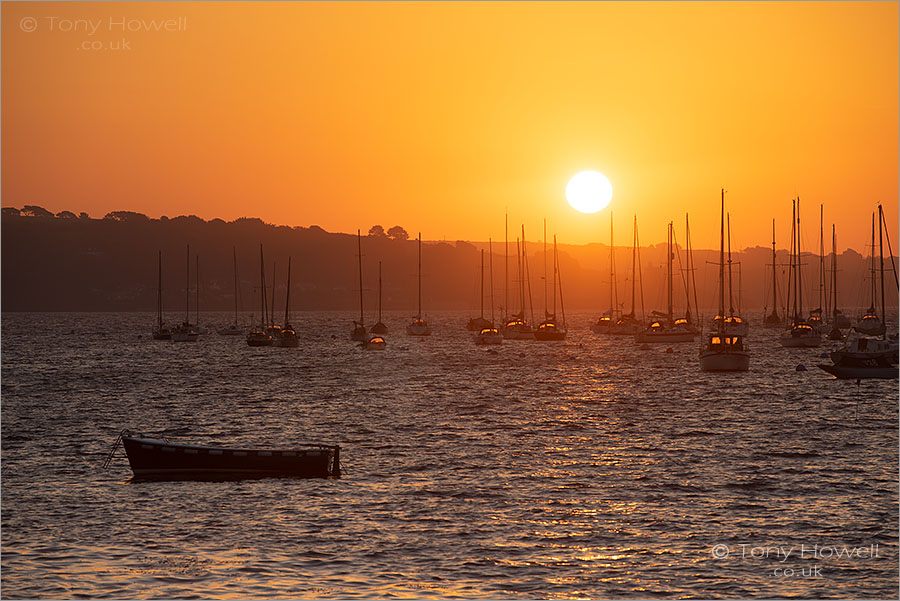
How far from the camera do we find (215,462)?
42.5 metres

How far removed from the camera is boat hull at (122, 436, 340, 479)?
42.5m

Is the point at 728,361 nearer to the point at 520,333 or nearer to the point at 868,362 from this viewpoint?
the point at 868,362

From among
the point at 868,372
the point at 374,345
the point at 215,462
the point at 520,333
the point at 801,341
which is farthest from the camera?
the point at 520,333

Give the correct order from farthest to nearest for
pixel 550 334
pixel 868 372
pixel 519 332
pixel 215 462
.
A: pixel 519 332 < pixel 550 334 < pixel 868 372 < pixel 215 462

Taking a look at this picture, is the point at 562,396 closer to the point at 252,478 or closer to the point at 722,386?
the point at 722,386

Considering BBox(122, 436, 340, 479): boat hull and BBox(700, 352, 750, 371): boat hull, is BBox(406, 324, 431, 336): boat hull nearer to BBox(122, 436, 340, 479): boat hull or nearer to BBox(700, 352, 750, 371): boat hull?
BBox(700, 352, 750, 371): boat hull

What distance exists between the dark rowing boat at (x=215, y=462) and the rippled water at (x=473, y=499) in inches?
26.1

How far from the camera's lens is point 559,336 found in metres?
159

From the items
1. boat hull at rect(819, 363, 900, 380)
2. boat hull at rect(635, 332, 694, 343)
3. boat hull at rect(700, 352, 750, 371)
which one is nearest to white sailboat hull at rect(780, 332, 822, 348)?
boat hull at rect(635, 332, 694, 343)

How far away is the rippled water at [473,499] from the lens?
2948 cm

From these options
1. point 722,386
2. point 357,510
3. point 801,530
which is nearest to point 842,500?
point 801,530

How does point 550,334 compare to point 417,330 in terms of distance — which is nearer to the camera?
point 550,334

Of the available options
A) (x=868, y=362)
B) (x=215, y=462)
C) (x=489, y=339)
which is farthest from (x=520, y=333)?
(x=215, y=462)

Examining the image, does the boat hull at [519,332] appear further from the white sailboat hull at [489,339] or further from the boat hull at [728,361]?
the boat hull at [728,361]
